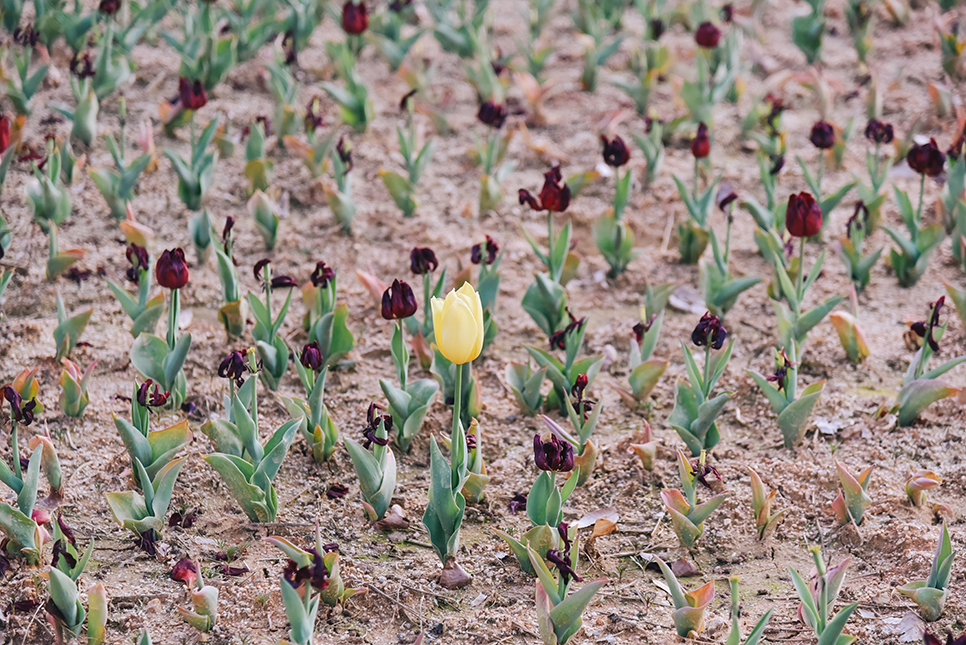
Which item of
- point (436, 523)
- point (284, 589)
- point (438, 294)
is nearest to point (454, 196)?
point (438, 294)

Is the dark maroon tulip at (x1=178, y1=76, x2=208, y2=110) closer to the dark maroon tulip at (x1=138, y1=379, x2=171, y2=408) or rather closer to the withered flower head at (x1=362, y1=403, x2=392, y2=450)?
the dark maroon tulip at (x1=138, y1=379, x2=171, y2=408)

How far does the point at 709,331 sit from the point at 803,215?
520mm

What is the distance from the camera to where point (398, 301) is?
2.36m

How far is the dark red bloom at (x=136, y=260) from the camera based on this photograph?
281 cm

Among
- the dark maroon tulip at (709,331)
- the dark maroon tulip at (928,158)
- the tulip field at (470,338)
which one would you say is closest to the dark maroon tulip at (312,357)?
the tulip field at (470,338)

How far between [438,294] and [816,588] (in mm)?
1370

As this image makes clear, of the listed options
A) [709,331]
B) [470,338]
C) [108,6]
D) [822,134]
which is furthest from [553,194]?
[108,6]

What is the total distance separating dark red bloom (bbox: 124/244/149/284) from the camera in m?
2.81

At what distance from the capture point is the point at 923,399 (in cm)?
272

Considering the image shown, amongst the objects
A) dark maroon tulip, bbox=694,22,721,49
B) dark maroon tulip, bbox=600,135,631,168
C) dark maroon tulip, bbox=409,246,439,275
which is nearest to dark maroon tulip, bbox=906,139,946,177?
dark maroon tulip, bbox=600,135,631,168

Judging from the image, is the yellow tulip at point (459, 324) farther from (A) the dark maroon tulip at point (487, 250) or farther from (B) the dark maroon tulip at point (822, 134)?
(B) the dark maroon tulip at point (822, 134)

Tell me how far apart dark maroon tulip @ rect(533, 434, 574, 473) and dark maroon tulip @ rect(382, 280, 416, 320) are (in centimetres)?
50

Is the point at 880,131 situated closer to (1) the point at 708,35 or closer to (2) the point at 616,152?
(1) the point at 708,35

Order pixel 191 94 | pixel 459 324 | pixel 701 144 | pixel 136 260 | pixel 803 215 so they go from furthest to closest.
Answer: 1. pixel 191 94
2. pixel 701 144
3. pixel 136 260
4. pixel 803 215
5. pixel 459 324
